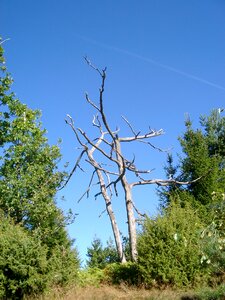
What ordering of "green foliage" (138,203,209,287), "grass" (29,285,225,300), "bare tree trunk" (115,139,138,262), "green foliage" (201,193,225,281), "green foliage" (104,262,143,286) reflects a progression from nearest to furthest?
1. "green foliage" (201,193,225,281)
2. "grass" (29,285,225,300)
3. "green foliage" (138,203,209,287)
4. "green foliage" (104,262,143,286)
5. "bare tree trunk" (115,139,138,262)

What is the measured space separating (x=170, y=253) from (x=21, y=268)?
6401mm

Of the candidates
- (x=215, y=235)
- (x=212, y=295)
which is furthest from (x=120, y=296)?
(x=215, y=235)

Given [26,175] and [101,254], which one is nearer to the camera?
[26,175]

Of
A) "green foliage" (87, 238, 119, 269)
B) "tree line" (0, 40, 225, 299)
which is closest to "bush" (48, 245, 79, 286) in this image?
"tree line" (0, 40, 225, 299)

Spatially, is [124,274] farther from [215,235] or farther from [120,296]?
[215,235]

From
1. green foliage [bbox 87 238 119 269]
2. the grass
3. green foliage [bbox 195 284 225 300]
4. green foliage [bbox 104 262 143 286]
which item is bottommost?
green foliage [bbox 195 284 225 300]

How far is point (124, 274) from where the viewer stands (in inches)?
774

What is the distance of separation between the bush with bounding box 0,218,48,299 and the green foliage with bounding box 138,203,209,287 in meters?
4.71

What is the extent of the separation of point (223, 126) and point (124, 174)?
1093 cm

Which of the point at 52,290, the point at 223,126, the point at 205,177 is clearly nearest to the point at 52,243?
the point at 52,290

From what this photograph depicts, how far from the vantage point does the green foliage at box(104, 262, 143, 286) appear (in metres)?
18.3

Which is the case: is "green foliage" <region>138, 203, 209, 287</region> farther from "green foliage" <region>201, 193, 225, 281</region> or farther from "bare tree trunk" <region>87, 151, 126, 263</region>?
"bare tree trunk" <region>87, 151, 126, 263</region>

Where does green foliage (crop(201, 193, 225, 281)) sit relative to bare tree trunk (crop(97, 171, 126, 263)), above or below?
below

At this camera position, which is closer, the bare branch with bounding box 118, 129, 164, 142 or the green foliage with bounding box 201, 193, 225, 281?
the green foliage with bounding box 201, 193, 225, 281
